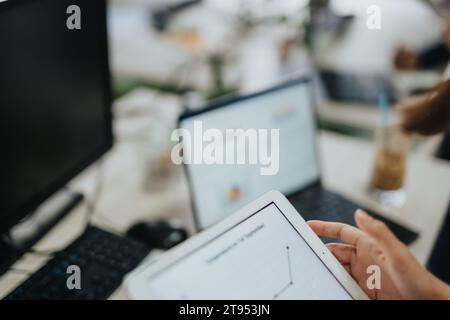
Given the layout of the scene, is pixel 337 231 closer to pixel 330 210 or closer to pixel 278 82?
pixel 330 210

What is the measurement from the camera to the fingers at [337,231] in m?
0.51

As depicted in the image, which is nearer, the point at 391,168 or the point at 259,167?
the point at 259,167

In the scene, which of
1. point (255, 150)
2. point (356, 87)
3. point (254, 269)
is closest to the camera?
point (254, 269)

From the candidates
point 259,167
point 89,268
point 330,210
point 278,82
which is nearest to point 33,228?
point 89,268

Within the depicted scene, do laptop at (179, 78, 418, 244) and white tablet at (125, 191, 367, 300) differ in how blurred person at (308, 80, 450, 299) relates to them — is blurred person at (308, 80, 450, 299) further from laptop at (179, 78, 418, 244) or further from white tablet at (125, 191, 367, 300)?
laptop at (179, 78, 418, 244)

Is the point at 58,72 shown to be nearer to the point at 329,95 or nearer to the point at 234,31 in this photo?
the point at 329,95

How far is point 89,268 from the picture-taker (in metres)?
0.73

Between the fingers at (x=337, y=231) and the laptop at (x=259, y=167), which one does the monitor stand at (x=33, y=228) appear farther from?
the fingers at (x=337, y=231)

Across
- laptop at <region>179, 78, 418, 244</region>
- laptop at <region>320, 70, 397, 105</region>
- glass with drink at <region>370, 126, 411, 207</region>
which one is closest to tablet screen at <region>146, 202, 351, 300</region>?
laptop at <region>179, 78, 418, 244</region>

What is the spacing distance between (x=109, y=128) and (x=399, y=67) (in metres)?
1.09

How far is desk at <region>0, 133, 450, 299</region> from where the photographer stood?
0.88 meters

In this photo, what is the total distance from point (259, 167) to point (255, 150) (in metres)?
0.04
